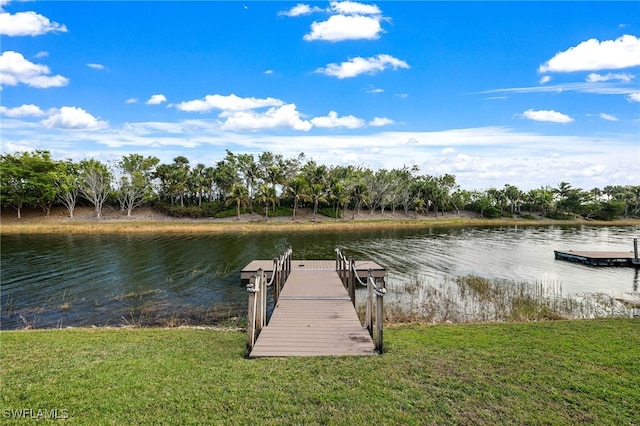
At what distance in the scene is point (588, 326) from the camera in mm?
8570

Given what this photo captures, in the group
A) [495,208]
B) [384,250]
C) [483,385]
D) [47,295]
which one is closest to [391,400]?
[483,385]

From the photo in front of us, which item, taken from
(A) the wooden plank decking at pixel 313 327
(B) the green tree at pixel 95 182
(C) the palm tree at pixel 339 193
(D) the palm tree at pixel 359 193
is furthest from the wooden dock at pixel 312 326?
(B) the green tree at pixel 95 182

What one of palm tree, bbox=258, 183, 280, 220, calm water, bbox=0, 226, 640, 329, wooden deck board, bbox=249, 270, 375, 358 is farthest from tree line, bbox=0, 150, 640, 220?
wooden deck board, bbox=249, 270, 375, 358

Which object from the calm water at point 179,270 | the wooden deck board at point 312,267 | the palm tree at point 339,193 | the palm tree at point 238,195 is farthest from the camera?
the palm tree at point 339,193

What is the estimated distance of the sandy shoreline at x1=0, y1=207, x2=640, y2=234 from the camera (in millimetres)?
41531

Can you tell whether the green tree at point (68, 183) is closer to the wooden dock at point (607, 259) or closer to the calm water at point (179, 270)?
the calm water at point (179, 270)

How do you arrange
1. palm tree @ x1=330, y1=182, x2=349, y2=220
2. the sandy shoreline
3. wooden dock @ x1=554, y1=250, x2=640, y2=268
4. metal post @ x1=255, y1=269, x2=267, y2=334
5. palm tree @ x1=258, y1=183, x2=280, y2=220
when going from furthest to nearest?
palm tree @ x1=330, y1=182, x2=349, y2=220 < palm tree @ x1=258, y1=183, x2=280, y2=220 < the sandy shoreline < wooden dock @ x1=554, y1=250, x2=640, y2=268 < metal post @ x1=255, y1=269, x2=267, y2=334

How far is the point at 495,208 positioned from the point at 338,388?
81.5m

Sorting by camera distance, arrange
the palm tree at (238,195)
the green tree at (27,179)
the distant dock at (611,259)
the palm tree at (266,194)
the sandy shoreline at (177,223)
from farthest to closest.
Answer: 1. the palm tree at (266,194)
2. the palm tree at (238,195)
3. the green tree at (27,179)
4. the sandy shoreline at (177,223)
5. the distant dock at (611,259)

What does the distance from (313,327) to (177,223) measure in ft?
147

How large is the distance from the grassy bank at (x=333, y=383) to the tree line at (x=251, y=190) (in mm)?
48825

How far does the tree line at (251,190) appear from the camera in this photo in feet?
176

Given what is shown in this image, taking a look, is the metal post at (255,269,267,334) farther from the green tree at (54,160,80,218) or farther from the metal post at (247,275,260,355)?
the green tree at (54,160,80,218)

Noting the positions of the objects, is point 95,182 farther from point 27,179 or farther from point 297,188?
point 297,188
